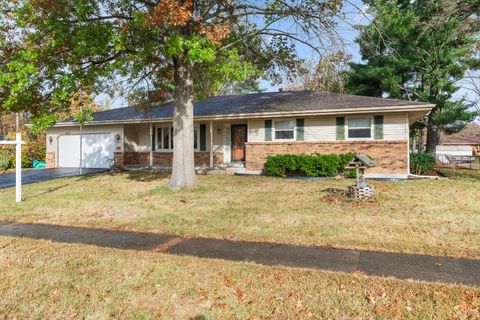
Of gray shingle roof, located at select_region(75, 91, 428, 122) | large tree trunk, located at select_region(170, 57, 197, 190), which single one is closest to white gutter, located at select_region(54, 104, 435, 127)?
gray shingle roof, located at select_region(75, 91, 428, 122)

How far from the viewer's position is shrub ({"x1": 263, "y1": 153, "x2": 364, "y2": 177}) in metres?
13.6

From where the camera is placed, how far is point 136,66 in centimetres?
1044

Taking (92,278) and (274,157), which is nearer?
(92,278)

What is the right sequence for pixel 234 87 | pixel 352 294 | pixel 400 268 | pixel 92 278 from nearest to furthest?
pixel 352 294 < pixel 92 278 < pixel 400 268 < pixel 234 87

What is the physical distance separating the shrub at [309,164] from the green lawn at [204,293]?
32.9 ft

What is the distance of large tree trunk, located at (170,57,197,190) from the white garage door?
381 inches

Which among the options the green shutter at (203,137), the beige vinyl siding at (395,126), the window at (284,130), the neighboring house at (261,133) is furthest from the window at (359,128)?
the green shutter at (203,137)

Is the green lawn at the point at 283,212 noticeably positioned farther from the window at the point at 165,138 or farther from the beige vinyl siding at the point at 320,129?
the window at the point at 165,138

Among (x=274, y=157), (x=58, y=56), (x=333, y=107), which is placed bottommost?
(x=274, y=157)

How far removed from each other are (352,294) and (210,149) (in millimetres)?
13987

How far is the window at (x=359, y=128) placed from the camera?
556 inches

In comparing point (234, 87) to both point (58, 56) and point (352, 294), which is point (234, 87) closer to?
point (58, 56)

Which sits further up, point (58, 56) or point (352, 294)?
point (58, 56)

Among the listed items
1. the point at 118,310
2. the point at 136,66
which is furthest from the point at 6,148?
the point at 118,310
